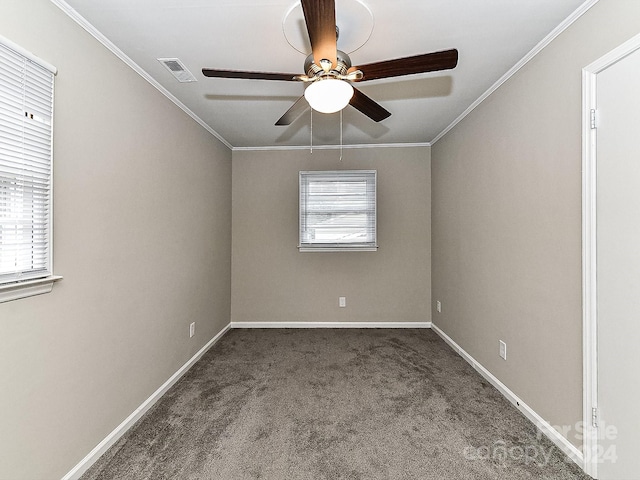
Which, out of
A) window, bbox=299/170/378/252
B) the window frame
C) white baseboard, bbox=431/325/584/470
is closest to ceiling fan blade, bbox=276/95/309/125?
the window frame

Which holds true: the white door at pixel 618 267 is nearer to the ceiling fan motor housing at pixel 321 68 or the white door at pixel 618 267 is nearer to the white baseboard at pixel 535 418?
the white baseboard at pixel 535 418

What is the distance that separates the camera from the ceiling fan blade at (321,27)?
1252mm

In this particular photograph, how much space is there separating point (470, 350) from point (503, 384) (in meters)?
0.60

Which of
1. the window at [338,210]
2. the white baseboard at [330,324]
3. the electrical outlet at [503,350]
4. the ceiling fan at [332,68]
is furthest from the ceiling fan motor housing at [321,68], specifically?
the white baseboard at [330,324]

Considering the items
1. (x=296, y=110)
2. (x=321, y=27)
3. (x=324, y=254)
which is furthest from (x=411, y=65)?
Result: (x=324, y=254)

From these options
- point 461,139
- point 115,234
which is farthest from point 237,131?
point 461,139

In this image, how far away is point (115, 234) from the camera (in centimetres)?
200

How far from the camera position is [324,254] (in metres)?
4.30

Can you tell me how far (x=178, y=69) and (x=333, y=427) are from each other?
273cm

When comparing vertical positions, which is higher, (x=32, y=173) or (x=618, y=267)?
(x=32, y=173)

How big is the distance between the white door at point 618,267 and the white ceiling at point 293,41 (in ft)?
1.96

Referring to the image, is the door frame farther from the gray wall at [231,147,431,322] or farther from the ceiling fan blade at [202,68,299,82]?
the gray wall at [231,147,431,322]

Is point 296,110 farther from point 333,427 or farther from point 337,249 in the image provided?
point 337,249

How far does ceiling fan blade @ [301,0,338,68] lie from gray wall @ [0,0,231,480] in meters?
1.29
